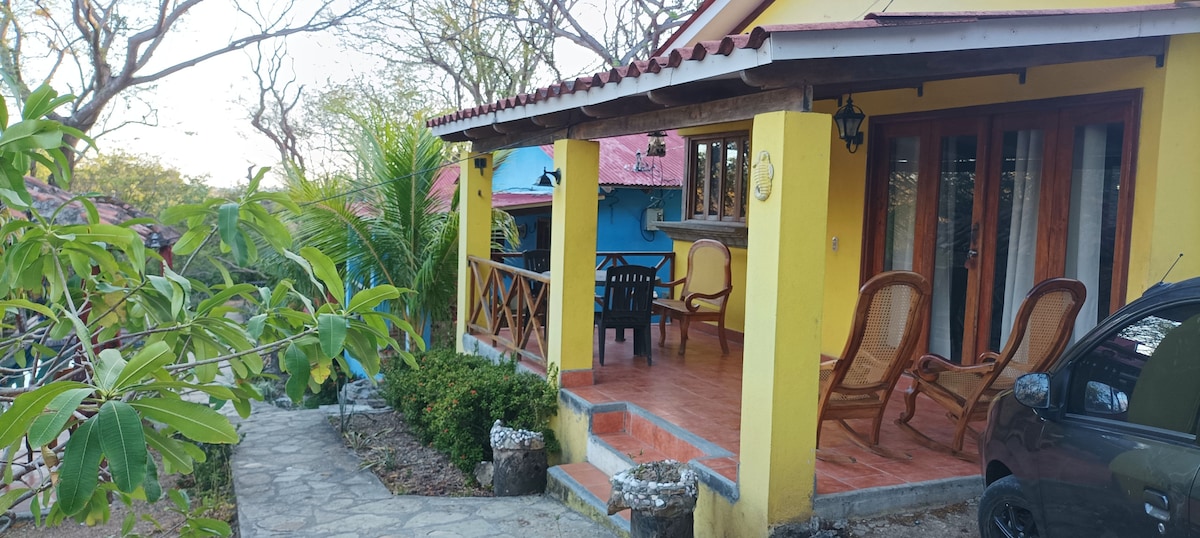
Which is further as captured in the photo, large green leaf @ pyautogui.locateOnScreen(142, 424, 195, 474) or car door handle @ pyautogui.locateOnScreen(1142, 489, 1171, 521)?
car door handle @ pyautogui.locateOnScreen(1142, 489, 1171, 521)

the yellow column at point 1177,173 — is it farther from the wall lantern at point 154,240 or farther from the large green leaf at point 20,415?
the wall lantern at point 154,240

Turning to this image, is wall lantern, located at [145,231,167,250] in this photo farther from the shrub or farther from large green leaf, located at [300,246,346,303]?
large green leaf, located at [300,246,346,303]

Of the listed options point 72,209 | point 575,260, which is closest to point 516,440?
point 575,260

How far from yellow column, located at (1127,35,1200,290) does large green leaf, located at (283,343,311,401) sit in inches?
195

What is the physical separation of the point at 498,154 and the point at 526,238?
15.1 feet

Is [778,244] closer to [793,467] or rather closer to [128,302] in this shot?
[793,467]

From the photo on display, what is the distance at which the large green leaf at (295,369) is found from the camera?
8.16ft

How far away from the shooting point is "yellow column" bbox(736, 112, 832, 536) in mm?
4480

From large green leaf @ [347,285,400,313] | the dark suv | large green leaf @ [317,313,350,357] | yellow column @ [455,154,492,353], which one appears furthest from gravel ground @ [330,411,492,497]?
large green leaf @ [317,313,350,357]

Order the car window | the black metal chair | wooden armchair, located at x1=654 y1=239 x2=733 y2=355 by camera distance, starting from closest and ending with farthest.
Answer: the car window, the black metal chair, wooden armchair, located at x1=654 y1=239 x2=733 y2=355

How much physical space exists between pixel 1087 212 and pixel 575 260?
3.80m

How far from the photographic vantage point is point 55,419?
5.76 ft

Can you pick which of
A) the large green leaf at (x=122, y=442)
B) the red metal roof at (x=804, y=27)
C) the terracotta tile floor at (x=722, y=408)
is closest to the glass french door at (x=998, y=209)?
the terracotta tile floor at (x=722, y=408)

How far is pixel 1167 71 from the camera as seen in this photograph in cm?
515
